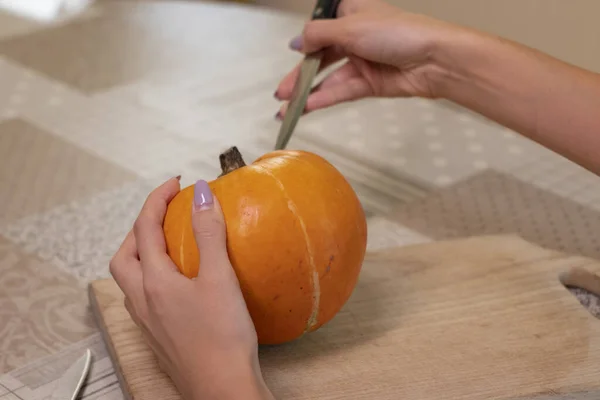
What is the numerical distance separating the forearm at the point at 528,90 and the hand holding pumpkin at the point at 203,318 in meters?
0.49

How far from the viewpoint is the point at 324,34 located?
3.43 ft

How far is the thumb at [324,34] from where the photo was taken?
1037 millimetres

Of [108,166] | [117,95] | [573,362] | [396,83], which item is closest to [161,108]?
[117,95]

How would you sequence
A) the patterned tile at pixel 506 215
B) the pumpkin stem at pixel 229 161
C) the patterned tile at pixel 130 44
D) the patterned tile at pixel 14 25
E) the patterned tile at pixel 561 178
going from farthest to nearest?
1. the patterned tile at pixel 14 25
2. the patterned tile at pixel 130 44
3. the patterned tile at pixel 561 178
4. the patterned tile at pixel 506 215
5. the pumpkin stem at pixel 229 161

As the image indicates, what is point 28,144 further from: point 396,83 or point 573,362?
point 573,362

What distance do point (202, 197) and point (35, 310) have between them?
12.4 inches

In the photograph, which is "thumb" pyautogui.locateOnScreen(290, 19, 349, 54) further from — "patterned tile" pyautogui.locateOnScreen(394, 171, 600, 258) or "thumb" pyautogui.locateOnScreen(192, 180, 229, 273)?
"thumb" pyautogui.locateOnScreen(192, 180, 229, 273)

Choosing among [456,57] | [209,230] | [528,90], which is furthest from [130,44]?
[209,230]

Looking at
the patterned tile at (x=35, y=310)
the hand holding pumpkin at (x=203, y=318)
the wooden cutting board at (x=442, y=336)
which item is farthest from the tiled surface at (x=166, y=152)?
the hand holding pumpkin at (x=203, y=318)

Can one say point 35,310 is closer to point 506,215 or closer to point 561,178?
point 506,215

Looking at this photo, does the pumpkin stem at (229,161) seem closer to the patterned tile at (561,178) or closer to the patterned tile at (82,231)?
the patterned tile at (82,231)

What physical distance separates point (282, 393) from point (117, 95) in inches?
36.2

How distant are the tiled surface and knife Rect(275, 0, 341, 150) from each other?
186 millimetres

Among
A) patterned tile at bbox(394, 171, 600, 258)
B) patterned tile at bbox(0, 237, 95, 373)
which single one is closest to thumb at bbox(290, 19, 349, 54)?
patterned tile at bbox(394, 171, 600, 258)
